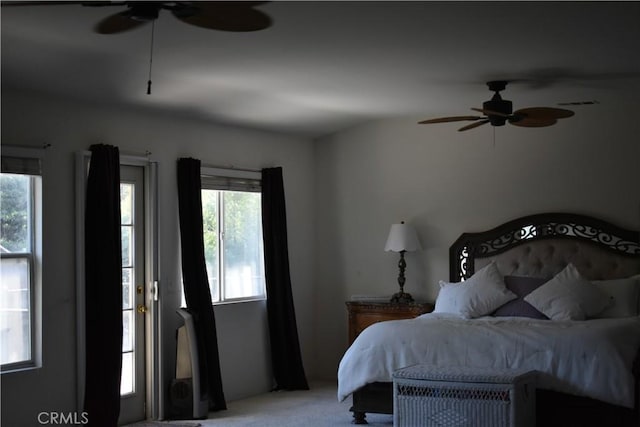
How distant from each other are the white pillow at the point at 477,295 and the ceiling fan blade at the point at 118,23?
397 centimetres

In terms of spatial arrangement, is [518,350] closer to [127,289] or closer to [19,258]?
[127,289]

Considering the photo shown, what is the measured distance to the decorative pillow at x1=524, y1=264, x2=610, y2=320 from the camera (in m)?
6.20

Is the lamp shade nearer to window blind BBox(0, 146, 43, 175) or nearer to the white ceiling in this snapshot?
the white ceiling

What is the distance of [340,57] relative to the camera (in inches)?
203

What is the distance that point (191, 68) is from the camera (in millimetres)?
5328

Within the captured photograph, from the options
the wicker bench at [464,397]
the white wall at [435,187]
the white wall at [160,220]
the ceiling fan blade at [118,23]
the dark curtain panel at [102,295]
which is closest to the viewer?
the ceiling fan blade at [118,23]

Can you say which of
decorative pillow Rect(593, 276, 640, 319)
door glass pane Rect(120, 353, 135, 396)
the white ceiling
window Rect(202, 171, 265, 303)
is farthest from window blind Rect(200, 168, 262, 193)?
decorative pillow Rect(593, 276, 640, 319)

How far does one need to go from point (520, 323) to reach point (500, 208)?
1.69 meters

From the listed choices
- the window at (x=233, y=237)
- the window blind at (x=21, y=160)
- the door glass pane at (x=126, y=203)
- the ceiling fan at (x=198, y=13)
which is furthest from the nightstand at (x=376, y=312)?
the ceiling fan at (x=198, y=13)

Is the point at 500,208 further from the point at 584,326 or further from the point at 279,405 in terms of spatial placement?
the point at 279,405

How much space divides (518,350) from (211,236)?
9.70ft

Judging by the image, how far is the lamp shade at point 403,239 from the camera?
7488 millimetres

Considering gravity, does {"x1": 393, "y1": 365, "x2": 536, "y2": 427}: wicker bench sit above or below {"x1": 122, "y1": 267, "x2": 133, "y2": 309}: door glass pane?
below

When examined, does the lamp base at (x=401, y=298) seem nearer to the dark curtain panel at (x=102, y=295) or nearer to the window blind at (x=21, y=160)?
the dark curtain panel at (x=102, y=295)
